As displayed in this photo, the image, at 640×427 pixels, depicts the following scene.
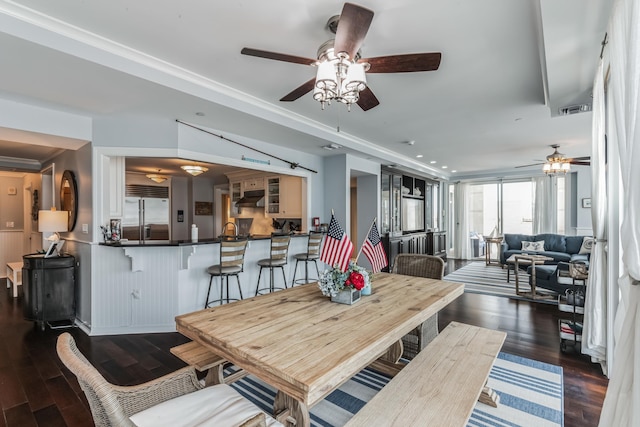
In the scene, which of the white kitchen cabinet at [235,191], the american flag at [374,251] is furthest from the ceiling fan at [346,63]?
the white kitchen cabinet at [235,191]

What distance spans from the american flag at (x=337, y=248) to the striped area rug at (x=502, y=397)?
996mm

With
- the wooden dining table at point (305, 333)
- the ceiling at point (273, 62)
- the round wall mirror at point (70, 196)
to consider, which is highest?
the ceiling at point (273, 62)

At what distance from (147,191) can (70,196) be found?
324 centimetres

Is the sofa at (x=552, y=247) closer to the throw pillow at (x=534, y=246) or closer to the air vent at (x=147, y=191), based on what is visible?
the throw pillow at (x=534, y=246)

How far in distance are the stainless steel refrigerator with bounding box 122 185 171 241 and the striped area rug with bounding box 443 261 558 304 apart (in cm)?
667

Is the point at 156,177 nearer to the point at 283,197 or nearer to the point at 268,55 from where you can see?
the point at 283,197

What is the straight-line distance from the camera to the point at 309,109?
3.85 metres

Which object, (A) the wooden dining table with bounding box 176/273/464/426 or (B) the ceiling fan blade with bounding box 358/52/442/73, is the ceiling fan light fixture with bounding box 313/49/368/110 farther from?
(A) the wooden dining table with bounding box 176/273/464/426

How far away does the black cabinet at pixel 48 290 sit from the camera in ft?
12.1

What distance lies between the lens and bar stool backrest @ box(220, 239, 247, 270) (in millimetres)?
3613

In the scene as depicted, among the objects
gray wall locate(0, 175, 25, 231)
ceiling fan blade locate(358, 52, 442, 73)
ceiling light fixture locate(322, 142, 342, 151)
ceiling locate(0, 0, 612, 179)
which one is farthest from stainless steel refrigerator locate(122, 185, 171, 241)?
ceiling fan blade locate(358, 52, 442, 73)

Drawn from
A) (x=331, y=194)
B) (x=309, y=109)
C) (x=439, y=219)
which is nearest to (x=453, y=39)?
(x=309, y=109)

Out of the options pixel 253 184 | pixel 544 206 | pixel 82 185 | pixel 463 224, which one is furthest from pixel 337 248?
pixel 463 224

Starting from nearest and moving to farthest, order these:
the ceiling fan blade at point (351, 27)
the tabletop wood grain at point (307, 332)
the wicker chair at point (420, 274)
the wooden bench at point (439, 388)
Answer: the tabletop wood grain at point (307, 332), the wooden bench at point (439, 388), the ceiling fan blade at point (351, 27), the wicker chair at point (420, 274)
